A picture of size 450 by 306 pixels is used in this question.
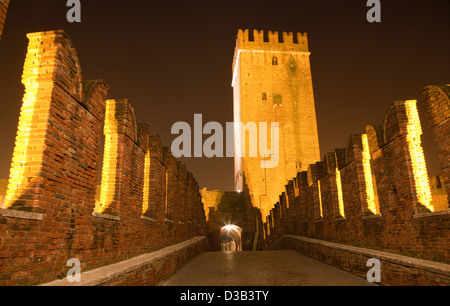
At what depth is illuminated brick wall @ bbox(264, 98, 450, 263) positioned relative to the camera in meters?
5.44

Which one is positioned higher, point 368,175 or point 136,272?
point 368,175

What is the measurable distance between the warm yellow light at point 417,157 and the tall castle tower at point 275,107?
83.9ft

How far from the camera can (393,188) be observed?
6902mm

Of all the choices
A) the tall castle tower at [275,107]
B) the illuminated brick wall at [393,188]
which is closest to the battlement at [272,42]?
the tall castle tower at [275,107]

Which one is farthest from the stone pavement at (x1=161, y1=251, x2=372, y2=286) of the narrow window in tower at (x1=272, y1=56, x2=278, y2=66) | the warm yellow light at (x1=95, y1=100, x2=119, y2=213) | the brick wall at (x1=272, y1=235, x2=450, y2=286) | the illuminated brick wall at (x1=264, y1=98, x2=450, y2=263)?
the narrow window in tower at (x1=272, y1=56, x2=278, y2=66)

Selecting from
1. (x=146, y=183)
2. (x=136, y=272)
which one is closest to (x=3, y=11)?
(x=136, y=272)

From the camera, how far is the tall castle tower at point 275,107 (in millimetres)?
32656

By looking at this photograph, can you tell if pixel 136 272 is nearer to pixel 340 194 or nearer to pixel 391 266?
pixel 391 266

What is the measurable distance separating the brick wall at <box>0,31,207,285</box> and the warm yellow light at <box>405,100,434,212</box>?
6.03 meters

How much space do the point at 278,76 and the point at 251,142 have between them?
8746 mm

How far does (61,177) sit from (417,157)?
674 cm

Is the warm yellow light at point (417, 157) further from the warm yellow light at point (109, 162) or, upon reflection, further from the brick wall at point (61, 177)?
the warm yellow light at point (109, 162)
